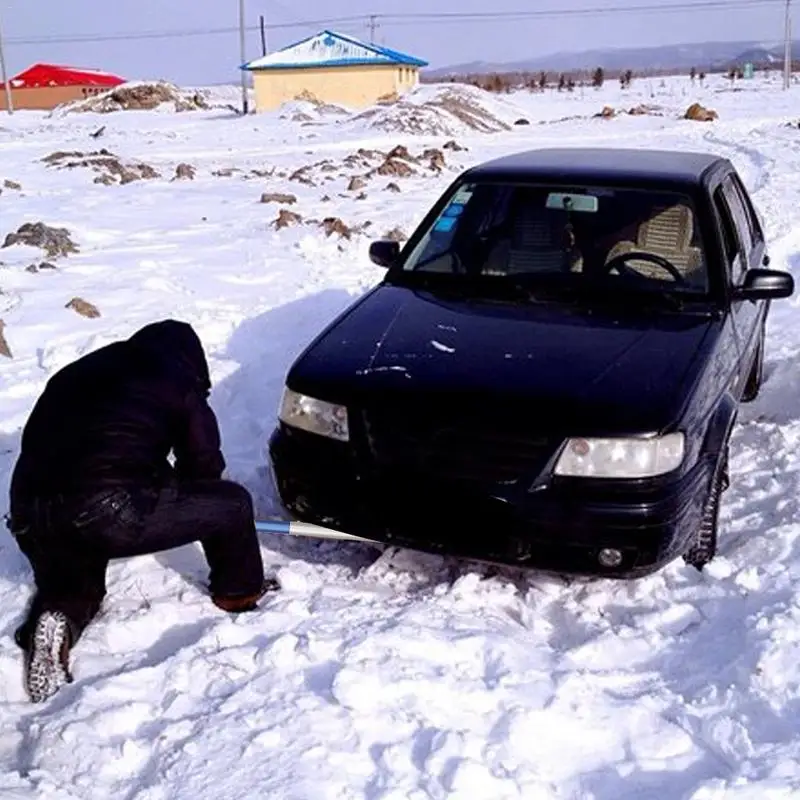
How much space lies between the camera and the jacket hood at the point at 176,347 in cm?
347

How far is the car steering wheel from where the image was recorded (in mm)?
4621

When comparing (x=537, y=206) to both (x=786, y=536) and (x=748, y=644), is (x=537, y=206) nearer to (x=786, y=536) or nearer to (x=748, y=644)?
(x=786, y=536)

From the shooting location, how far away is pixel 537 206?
198 inches

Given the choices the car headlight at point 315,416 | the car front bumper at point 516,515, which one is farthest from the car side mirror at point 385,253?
the car front bumper at point 516,515

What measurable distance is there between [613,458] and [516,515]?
379 millimetres

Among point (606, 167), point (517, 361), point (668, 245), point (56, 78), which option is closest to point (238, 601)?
point (517, 361)

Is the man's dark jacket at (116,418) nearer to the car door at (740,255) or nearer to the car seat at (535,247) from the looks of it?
the car seat at (535,247)

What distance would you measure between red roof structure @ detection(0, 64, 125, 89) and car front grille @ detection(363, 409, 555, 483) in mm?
65235

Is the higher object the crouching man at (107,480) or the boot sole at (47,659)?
the crouching man at (107,480)

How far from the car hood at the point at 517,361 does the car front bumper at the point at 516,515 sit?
0.24m

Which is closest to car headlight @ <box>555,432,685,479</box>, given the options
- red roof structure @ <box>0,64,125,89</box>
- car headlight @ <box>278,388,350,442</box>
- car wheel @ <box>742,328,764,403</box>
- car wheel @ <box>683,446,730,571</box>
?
car wheel @ <box>683,446,730,571</box>

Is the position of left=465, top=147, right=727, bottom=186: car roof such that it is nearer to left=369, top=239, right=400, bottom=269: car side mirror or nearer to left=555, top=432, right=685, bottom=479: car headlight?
left=369, top=239, right=400, bottom=269: car side mirror

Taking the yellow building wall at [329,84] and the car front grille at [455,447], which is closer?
the car front grille at [455,447]

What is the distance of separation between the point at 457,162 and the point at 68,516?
1793cm
